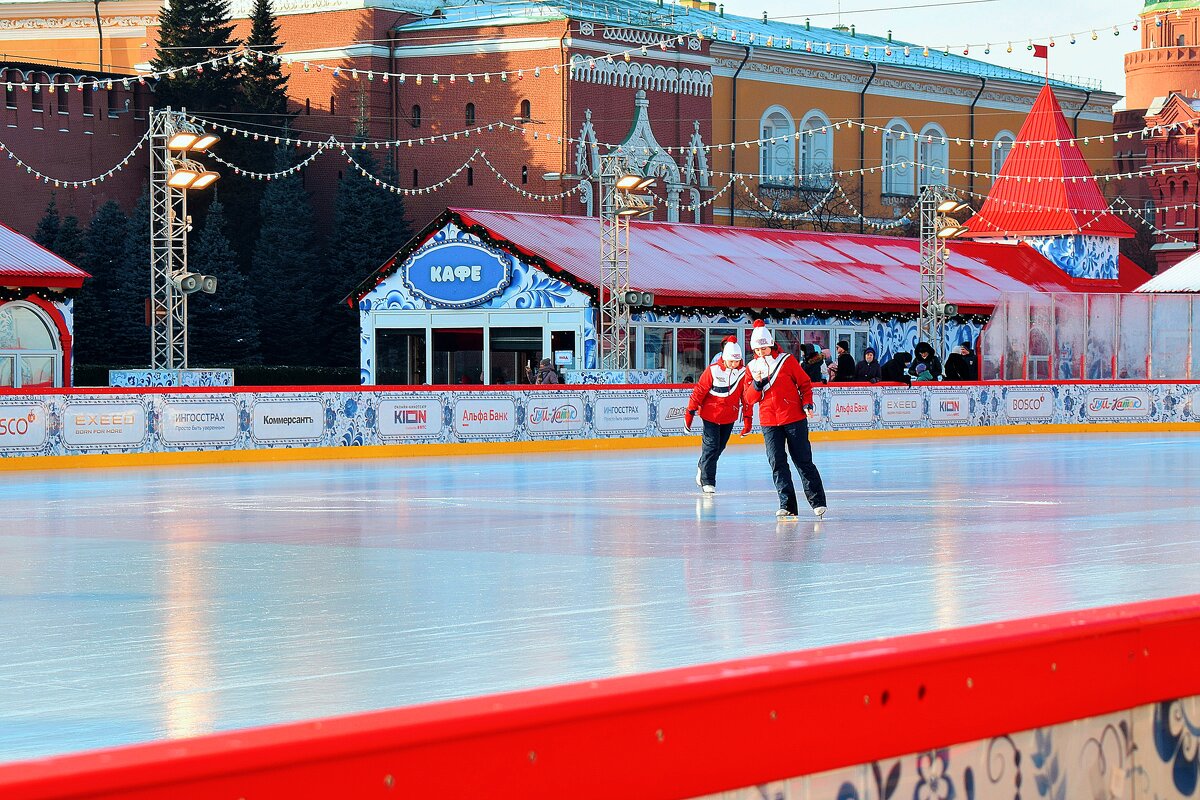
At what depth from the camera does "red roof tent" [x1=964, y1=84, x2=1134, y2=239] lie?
163 feet

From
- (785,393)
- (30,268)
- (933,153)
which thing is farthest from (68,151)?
(785,393)

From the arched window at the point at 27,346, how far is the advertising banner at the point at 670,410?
392 inches

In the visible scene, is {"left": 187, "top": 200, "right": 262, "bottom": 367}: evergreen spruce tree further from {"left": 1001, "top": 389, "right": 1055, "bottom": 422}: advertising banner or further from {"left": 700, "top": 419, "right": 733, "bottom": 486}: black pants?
{"left": 700, "top": 419, "right": 733, "bottom": 486}: black pants

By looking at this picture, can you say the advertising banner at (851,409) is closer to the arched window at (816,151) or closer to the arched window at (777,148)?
the arched window at (777,148)

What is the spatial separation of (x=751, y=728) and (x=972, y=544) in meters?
9.63

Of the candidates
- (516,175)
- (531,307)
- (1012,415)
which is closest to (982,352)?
Result: (1012,415)

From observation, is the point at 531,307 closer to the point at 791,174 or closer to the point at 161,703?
the point at 161,703

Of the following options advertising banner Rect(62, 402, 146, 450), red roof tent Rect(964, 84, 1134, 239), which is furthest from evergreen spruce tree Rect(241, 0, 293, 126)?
advertising banner Rect(62, 402, 146, 450)

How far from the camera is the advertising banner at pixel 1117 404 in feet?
113

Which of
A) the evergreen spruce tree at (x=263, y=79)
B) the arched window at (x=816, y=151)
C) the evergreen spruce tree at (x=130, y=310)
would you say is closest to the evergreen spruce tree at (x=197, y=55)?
the evergreen spruce tree at (x=263, y=79)

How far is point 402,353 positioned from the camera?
127 ft

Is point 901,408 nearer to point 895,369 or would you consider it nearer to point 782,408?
point 895,369

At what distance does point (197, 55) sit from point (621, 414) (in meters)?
34.3

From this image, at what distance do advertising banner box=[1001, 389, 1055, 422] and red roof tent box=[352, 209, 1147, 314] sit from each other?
5772mm
